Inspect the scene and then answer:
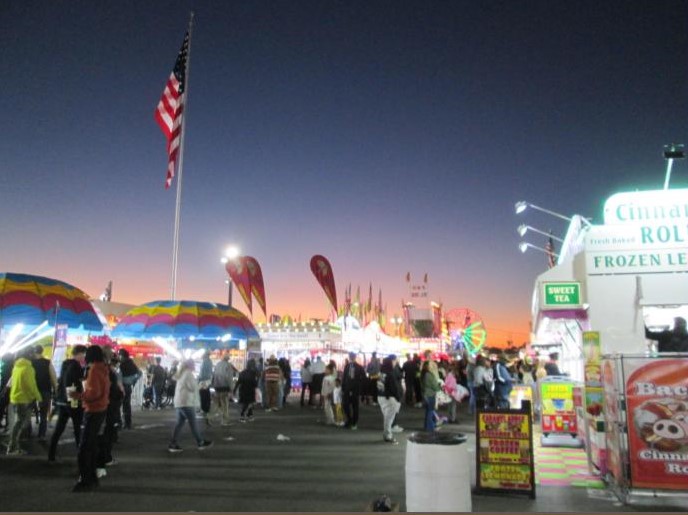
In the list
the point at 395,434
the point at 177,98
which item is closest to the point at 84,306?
the point at 395,434

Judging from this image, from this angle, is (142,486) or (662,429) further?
(142,486)

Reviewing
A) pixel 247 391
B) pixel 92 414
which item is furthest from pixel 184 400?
pixel 247 391

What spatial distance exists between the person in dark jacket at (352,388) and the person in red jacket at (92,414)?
7379 mm

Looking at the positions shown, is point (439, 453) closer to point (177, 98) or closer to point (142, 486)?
point (142, 486)

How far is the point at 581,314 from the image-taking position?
44.5 feet

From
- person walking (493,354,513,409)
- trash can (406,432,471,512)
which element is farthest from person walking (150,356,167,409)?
trash can (406,432,471,512)

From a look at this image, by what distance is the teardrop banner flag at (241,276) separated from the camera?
24630mm

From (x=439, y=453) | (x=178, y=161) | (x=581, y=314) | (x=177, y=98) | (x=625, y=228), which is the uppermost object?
(x=177, y=98)

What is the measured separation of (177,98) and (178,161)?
2.68m

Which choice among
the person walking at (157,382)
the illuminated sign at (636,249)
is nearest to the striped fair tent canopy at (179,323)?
the person walking at (157,382)

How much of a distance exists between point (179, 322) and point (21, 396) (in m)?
8.90

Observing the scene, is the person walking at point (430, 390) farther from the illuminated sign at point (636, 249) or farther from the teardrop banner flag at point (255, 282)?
the teardrop banner flag at point (255, 282)

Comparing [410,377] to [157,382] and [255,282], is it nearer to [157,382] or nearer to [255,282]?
[255,282]

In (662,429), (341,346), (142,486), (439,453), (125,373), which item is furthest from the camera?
(341,346)
